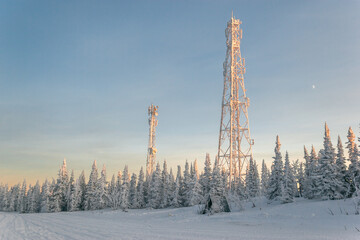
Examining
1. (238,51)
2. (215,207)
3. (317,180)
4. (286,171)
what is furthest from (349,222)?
(238,51)

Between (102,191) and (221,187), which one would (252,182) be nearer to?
(221,187)

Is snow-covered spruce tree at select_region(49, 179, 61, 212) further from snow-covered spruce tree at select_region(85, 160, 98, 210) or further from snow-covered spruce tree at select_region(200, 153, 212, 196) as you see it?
snow-covered spruce tree at select_region(200, 153, 212, 196)

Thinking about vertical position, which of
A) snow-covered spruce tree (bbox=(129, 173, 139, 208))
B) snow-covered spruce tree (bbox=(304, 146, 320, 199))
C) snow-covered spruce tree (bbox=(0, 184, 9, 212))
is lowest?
snow-covered spruce tree (bbox=(0, 184, 9, 212))

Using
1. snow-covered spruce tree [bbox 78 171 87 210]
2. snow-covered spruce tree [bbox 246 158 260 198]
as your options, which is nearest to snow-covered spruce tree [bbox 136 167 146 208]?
snow-covered spruce tree [bbox 78 171 87 210]

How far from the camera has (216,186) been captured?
1738 inches

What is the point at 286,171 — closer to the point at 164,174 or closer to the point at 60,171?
the point at 164,174

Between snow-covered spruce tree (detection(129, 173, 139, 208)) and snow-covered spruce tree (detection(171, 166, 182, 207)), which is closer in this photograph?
snow-covered spruce tree (detection(171, 166, 182, 207))

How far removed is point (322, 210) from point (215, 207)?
10474 mm

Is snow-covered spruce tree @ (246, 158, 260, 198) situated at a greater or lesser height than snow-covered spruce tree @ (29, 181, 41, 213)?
greater

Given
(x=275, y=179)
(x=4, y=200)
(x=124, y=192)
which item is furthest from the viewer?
(x=4, y=200)

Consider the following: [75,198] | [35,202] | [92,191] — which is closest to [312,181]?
[92,191]

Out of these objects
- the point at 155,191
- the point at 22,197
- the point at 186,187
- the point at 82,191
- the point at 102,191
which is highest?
the point at 186,187

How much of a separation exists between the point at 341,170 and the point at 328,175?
9.49 feet

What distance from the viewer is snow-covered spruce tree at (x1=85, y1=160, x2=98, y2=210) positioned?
2359 inches
